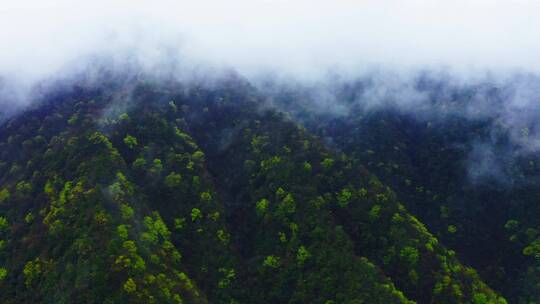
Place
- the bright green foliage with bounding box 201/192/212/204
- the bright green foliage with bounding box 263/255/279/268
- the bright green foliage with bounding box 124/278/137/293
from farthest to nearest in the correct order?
the bright green foliage with bounding box 201/192/212/204 < the bright green foliage with bounding box 263/255/279/268 < the bright green foliage with bounding box 124/278/137/293

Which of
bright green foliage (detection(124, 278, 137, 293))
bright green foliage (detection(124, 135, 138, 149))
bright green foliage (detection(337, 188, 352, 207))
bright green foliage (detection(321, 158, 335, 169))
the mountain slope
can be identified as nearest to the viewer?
bright green foliage (detection(124, 278, 137, 293))

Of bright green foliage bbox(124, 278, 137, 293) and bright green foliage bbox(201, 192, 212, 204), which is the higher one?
bright green foliage bbox(201, 192, 212, 204)

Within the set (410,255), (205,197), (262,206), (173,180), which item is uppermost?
(410,255)

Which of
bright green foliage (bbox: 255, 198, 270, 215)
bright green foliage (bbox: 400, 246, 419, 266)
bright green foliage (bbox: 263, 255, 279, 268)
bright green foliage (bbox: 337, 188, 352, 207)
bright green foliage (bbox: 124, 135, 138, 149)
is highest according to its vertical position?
bright green foliage (bbox: 400, 246, 419, 266)

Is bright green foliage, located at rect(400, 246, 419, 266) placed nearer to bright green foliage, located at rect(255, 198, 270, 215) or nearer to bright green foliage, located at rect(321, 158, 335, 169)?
bright green foliage, located at rect(321, 158, 335, 169)

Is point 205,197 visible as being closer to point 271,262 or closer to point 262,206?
point 262,206

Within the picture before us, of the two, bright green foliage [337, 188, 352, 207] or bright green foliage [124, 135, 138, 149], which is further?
bright green foliage [124, 135, 138, 149]

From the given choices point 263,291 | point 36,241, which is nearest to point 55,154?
point 36,241

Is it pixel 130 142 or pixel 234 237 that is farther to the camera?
pixel 130 142

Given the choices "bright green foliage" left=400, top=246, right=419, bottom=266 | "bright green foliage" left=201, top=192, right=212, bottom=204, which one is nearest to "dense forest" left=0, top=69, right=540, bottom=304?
"bright green foliage" left=400, top=246, right=419, bottom=266

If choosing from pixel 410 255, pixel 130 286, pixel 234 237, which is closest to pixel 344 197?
pixel 410 255

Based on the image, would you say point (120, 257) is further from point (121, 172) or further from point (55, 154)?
point (55, 154)
